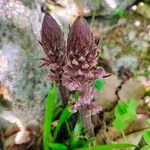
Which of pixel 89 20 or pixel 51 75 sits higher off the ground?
pixel 89 20

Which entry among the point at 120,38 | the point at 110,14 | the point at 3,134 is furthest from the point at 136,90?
the point at 3,134

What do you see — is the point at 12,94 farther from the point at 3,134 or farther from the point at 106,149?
the point at 106,149

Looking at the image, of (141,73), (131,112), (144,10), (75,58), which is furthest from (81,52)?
(144,10)

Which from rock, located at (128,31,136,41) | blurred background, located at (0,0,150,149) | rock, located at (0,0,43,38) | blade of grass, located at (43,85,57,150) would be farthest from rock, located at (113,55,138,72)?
blade of grass, located at (43,85,57,150)

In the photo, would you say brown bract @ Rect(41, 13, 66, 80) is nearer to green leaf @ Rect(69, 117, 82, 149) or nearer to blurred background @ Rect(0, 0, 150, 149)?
blurred background @ Rect(0, 0, 150, 149)

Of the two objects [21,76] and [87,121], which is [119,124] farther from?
[21,76]
